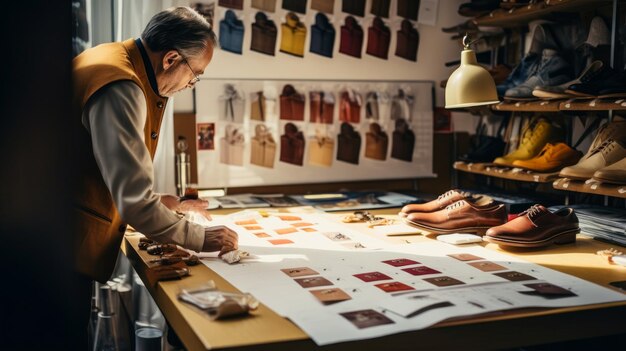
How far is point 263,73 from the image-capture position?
3789 millimetres

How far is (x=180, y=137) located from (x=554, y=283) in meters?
2.33

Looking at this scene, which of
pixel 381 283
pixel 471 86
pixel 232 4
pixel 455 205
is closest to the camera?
pixel 381 283

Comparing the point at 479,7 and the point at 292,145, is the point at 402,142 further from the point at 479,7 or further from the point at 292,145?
the point at 479,7

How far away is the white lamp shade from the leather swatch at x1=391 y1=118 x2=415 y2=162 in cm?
161

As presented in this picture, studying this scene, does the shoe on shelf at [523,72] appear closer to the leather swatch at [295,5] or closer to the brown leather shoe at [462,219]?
the brown leather shoe at [462,219]

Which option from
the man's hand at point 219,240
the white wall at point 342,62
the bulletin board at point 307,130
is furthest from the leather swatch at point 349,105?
the man's hand at point 219,240

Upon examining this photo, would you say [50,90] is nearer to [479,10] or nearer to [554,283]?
[554,283]

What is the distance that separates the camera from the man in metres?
1.91

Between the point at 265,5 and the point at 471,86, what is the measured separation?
1709 millimetres

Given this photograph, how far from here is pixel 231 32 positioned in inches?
145

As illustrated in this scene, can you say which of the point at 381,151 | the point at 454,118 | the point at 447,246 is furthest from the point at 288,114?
the point at 447,246

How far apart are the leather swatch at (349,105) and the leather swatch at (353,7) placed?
0.46m

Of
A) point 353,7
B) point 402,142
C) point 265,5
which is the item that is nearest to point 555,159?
point 402,142

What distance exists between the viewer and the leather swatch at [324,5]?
383 cm
